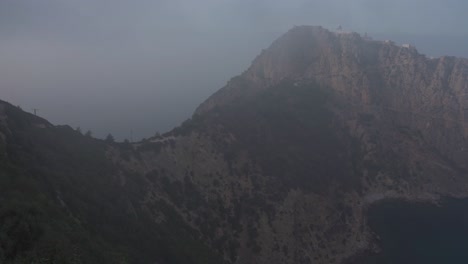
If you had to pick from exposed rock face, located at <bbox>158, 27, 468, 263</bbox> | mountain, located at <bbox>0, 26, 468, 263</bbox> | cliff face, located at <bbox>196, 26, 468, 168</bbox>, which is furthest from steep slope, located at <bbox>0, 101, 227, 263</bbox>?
cliff face, located at <bbox>196, 26, 468, 168</bbox>

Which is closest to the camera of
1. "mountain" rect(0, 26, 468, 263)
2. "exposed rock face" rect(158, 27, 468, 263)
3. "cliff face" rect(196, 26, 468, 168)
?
"mountain" rect(0, 26, 468, 263)

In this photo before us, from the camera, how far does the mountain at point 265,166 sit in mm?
33438

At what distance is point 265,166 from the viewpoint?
6022 centimetres

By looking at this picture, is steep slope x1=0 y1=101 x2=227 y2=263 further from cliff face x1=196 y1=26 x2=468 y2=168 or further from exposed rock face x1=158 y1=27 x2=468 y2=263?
cliff face x1=196 y1=26 x2=468 y2=168

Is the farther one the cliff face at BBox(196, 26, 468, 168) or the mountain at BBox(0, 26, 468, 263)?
the cliff face at BBox(196, 26, 468, 168)

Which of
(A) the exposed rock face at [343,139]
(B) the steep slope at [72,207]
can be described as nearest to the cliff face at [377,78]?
(A) the exposed rock face at [343,139]

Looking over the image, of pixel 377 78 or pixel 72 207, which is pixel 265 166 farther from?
pixel 377 78

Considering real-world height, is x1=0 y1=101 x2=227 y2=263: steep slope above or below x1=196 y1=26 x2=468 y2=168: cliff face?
below

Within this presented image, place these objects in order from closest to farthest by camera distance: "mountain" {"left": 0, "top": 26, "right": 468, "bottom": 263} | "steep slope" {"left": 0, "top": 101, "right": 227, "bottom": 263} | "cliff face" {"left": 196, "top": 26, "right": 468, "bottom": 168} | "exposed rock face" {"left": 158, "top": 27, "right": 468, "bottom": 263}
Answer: "steep slope" {"left": 0, "top": 101, "right": 227, "bottom": 263}
"mountain" {"left": 0, "top": 26, "right": 468, "bottom": 263}
"exposed rock face" {"left": 158, "top": 27, "right": 468, "bottom": 263}
"cliff face" {"left": 196, "top": 26, "right": 468, "bottom": 168}

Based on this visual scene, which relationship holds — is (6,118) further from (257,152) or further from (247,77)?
(247,77)

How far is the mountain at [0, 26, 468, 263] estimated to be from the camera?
3344 centimetres

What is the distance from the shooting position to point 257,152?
202 feet

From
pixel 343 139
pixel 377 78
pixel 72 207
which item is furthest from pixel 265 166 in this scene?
Result: pixel 377 78

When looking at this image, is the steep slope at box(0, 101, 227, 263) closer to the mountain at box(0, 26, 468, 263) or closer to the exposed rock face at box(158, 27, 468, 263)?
the mountain at box(0, 26, 468, 263)
